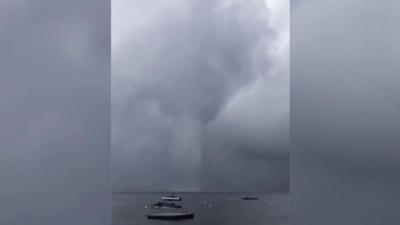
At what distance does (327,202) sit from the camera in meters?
5.37

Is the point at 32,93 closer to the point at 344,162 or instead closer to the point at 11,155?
the point at 11,155

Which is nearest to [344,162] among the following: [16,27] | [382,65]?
[382,65]

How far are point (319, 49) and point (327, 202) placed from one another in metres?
1.43

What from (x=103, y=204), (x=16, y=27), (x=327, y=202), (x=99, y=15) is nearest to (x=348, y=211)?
(x=327, y=202)

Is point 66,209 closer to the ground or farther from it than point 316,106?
closer to the ground

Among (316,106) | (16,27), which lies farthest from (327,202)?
(16,27)

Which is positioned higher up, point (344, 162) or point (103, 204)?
point (344, 162)

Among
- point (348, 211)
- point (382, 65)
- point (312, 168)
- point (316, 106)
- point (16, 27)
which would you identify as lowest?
point (348, 211)

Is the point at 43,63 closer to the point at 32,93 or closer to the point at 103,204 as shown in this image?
the point at 32,93

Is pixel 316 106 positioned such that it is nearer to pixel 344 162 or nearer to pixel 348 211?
pixel 344 162

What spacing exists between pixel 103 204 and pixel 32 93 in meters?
1.20

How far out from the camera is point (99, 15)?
17.7 feet

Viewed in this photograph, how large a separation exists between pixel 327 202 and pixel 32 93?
9.50ft

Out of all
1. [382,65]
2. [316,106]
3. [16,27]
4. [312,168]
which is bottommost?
[312,168]
